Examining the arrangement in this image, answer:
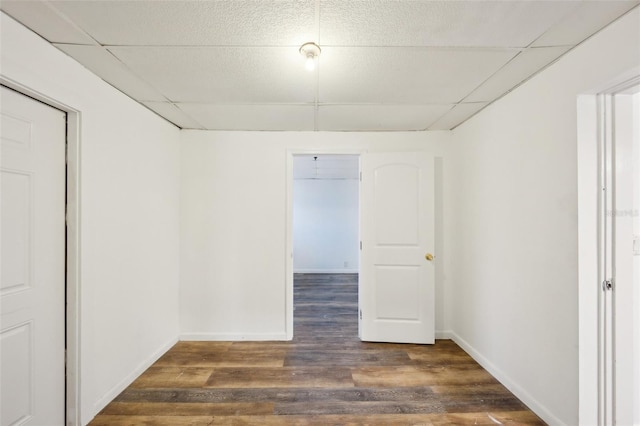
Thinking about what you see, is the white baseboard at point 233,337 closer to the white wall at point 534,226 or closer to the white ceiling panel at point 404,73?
the white wall at point 534,226

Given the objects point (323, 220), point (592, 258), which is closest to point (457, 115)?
point (592, 258)

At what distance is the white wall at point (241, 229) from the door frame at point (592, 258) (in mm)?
1471

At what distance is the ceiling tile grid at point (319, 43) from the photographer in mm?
1236

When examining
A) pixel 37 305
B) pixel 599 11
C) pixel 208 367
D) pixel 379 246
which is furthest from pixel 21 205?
pixel 599 11

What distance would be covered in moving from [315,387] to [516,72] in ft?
8.64

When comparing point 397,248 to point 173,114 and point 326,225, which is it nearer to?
point 173,114

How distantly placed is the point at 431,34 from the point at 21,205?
7.63ft

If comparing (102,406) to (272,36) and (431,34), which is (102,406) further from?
(431,34)

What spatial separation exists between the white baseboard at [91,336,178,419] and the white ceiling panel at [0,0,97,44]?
2.23 metres

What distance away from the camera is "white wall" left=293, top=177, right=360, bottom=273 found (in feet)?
21.5

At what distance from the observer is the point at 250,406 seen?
6.21 feet

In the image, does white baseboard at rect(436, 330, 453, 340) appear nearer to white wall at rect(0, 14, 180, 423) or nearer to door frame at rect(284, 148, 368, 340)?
door frame at rect(284, 148, 368, 340)

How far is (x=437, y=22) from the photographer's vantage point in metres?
1.31

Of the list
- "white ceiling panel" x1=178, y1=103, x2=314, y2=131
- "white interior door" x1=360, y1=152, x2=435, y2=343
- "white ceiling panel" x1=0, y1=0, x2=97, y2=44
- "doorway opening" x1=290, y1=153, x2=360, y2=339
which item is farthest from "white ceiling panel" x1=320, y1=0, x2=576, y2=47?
"doorway opening" x1=290, y1=153, x2=360, y2=339
